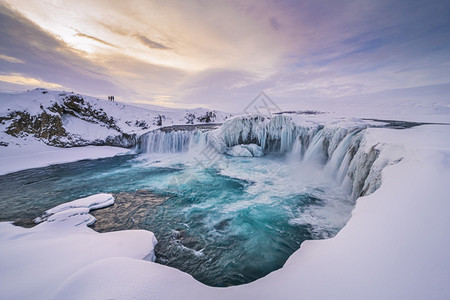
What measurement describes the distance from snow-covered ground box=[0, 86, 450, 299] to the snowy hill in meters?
17.4

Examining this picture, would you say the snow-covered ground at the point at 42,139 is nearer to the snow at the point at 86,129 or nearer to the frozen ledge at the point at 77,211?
the snow at the point at 86,129

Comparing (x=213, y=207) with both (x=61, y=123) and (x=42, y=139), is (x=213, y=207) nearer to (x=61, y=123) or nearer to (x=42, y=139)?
(x=42, y=139)

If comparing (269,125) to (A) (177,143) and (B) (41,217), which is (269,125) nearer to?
(A) (177,143)

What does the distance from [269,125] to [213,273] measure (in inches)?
548

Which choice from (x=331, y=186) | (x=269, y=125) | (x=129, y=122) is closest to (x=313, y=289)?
(x=331, y=186)

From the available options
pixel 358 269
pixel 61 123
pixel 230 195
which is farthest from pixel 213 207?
pixel 61 123

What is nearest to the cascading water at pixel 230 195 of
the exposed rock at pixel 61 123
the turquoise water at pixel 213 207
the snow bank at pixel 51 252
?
the turquoise water at pixel 213 207

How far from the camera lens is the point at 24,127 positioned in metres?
14.5

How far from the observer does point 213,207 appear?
6539mm

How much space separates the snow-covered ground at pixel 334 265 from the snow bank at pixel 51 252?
18mm

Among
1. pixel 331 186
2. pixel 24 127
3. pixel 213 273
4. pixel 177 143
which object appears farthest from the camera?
pixel 177 143

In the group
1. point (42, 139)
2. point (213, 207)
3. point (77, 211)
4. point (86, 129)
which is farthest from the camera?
point (86, 129)

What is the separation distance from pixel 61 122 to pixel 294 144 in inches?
924

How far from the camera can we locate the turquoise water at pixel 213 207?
407 cm
